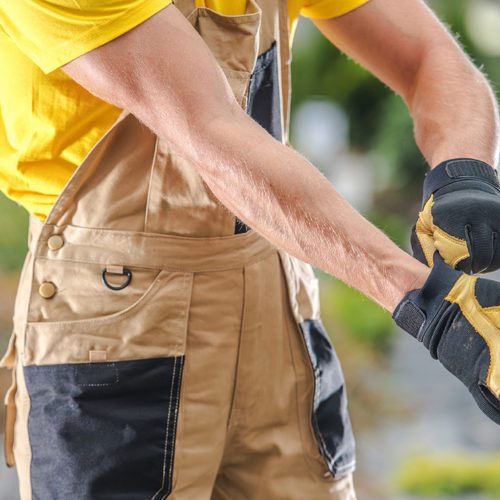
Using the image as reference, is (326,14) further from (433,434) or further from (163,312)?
(433,434)

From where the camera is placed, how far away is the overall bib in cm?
130

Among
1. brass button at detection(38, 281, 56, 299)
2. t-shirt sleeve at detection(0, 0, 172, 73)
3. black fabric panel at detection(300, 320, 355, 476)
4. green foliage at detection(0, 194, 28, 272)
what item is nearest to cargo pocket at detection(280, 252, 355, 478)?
black fabric panel at detection(300, 320, 355, 476)

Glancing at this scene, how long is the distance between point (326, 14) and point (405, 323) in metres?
0.73

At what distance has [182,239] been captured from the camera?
1320mm

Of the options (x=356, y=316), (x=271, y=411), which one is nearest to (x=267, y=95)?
(x=271, y=411)

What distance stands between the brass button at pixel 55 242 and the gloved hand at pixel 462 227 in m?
0.51

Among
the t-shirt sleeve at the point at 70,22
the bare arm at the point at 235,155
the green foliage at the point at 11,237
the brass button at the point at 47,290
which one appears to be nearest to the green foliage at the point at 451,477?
the green foliage at the point at 11,237

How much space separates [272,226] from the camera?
106cm

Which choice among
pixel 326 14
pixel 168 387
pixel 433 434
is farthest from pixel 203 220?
pixel 433 434

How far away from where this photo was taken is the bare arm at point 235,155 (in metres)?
1.02

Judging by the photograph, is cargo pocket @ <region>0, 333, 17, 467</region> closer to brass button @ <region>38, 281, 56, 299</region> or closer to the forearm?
brass button @ <region>38, 281, 56, 299</region>

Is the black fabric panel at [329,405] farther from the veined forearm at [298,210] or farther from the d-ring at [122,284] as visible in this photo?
the veined forearm at [298,210]

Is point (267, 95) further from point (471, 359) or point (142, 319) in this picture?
point (471, 359)

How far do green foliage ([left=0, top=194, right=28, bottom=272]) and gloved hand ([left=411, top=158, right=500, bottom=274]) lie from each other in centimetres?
256
